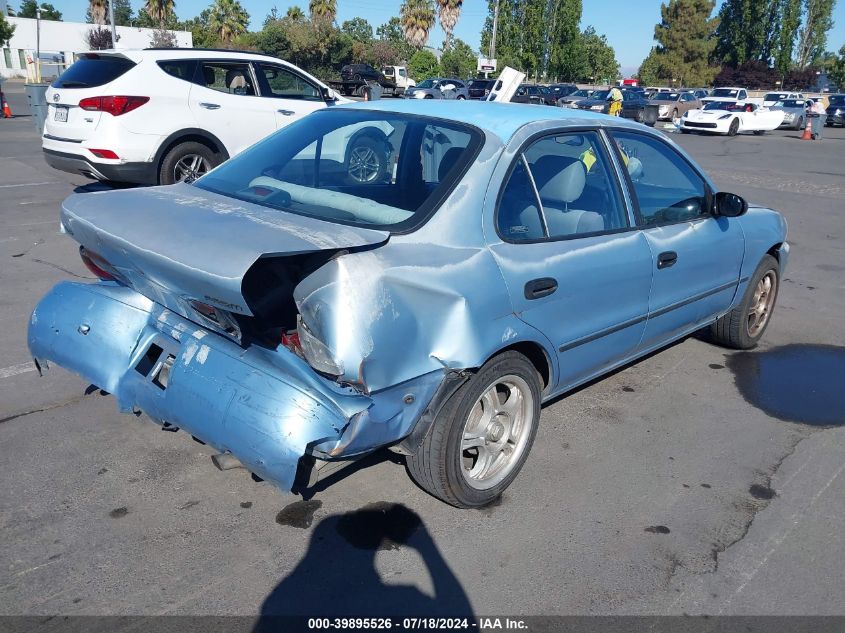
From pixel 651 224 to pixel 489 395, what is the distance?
152 centimetres

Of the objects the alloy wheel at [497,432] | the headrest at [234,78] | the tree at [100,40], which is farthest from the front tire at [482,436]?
the tree at [100,40]

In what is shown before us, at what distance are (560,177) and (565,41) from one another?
65579mm

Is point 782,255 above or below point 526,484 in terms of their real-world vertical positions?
above

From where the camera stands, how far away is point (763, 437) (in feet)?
13.7

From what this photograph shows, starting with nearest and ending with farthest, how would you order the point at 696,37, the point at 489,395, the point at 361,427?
the point at 361,427, the point at 489,395, the point at 696,37

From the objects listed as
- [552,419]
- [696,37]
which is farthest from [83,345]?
[696,37]

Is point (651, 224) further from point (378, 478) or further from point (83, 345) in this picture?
point (83, 345)

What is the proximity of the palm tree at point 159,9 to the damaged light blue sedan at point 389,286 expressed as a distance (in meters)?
64.7

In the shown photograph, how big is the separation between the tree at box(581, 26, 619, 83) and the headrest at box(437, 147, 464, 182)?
232ft

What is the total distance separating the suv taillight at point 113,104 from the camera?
8328 millimetres

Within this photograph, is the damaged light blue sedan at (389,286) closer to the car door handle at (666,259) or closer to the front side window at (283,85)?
the car door handle at (666,259)

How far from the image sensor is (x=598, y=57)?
239 ft

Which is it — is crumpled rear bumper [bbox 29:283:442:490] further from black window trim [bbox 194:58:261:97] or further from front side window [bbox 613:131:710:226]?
black window trim [bbox 194:58:261:97]

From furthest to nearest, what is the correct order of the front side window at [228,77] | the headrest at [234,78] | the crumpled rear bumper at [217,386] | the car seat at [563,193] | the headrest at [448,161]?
the headrest at [234,78], the front side window at [228,77], the car seat at [563,193], the headrest at [448,161], the crumpled rear bumper at [217,386]
